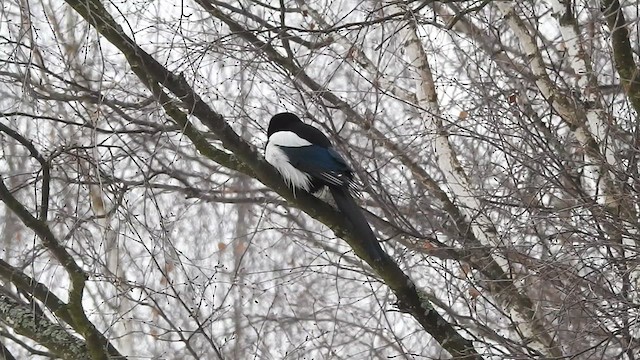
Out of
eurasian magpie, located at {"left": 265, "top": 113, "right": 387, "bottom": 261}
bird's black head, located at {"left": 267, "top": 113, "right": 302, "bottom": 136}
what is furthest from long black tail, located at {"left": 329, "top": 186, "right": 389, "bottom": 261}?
bird's black head, located at {"left": 267, "top": 113, "right": 302, "bottom": 136}

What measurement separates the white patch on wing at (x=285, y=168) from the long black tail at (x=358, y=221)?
12cm

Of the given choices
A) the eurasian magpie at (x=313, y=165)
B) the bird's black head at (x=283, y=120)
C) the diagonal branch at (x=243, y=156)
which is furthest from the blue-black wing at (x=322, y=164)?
the diagonal branch at (x=243, y=156)

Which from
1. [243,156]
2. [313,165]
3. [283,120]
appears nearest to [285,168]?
[313,165]

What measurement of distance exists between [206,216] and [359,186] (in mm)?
4144

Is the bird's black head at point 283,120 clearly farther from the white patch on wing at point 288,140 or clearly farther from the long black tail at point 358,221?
the long black tail at point 358,221

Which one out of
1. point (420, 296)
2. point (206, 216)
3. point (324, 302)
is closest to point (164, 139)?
point (420, 296)

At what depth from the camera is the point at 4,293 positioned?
349 centimetres

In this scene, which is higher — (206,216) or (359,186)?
(206,216)

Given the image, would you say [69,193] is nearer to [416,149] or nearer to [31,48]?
[31,48]

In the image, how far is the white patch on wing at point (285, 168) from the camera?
3762 millimetres

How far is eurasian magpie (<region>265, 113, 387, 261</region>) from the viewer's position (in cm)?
364

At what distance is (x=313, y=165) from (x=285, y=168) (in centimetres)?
13

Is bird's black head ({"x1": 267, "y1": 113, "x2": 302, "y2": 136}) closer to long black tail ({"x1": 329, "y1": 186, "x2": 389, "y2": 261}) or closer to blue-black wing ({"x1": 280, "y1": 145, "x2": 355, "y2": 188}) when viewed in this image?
blue-black wing ({"x1": 280, "y1": 145, "x2": 355, "y2": 188})

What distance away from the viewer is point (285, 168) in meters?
3.90
